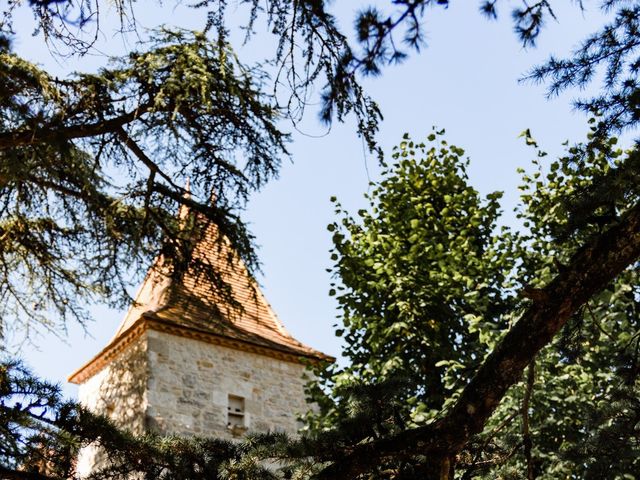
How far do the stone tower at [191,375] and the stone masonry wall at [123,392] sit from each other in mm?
16

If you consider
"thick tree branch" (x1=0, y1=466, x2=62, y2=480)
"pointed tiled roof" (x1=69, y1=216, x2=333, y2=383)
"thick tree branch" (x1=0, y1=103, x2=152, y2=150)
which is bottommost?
"thick tree branch" (x1=0, y1=466, x2=62, y2=480)

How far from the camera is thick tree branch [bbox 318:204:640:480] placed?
3309 millimetres

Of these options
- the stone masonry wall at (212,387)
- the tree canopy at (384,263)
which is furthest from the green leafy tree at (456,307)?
the stone masonry wall at (212,387)

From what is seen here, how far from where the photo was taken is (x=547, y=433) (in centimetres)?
845

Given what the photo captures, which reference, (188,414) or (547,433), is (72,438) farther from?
(188,414)

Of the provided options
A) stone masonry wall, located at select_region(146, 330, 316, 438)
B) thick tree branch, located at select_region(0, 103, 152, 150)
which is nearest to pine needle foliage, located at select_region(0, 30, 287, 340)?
thick tree branch, located at select_region(0, 103, 152, 150)

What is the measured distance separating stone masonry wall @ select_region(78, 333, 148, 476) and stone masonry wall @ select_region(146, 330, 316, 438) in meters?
0.19

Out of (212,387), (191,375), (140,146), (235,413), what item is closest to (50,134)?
(140,146)

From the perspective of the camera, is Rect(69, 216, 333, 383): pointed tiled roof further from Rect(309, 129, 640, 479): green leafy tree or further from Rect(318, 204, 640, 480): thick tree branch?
Rect(318, 204, 640, 480): thick tree branch

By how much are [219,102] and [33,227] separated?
260 centimetres

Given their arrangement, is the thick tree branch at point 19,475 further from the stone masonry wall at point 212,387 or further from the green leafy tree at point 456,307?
the stone masonry wall at point 212,387

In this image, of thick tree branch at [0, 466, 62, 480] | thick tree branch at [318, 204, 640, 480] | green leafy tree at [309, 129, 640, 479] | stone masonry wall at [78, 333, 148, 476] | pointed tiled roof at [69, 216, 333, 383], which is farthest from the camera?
pointed tiled roof at [69, 216, 333, 383]

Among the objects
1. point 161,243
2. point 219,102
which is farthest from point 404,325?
point 219,102

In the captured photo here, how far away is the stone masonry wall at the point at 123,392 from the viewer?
38.3ft
